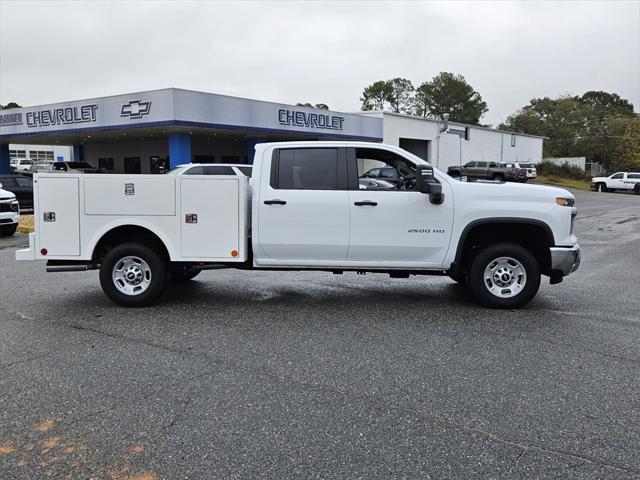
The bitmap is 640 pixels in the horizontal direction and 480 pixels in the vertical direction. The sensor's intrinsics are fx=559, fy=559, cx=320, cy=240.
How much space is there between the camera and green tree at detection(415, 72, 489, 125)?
9350 cm

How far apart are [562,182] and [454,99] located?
151 ft

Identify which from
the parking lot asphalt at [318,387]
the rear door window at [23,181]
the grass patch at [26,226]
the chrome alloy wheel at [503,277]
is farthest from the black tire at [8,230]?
the chrome alloy wheel at [503,277]

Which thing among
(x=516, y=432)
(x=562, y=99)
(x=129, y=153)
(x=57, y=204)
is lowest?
(x=516, y=432)

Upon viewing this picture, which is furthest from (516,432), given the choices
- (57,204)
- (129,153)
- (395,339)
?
(129,153)

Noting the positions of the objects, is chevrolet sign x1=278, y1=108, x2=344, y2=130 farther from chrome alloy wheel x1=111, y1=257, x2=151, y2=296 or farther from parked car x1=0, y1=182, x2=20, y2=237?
chrome alloy wheel x1=111, y1=257, x2=151, y2=296

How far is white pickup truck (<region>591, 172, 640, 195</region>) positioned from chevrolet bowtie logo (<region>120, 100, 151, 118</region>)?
1453 inches

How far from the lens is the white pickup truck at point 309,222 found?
670 cm

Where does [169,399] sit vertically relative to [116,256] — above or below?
below

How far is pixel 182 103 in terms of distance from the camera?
25.2 m

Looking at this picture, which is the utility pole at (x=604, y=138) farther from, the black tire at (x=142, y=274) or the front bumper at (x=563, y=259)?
the black tire at (x=142, y=274)

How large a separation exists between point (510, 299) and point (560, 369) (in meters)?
2.00

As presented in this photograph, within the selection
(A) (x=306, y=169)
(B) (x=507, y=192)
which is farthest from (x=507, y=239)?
(A) (x=306, y=169)

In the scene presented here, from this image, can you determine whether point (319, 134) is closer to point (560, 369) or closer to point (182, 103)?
point (182, 103)

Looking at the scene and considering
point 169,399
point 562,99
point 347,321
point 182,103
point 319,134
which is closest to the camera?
point 169,399
